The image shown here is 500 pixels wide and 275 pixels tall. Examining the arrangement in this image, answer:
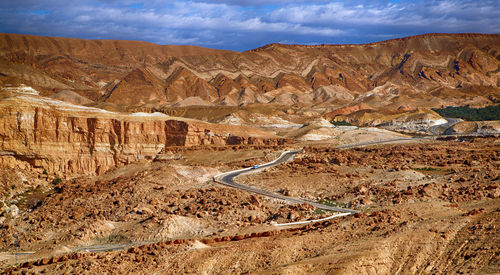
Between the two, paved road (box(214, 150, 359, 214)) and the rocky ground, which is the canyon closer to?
the rocky ground

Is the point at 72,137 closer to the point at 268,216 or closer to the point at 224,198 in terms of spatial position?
the point at 224,198

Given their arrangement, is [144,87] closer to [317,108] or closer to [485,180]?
[317,108]

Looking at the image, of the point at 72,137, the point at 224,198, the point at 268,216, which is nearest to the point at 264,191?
the point at 224,198

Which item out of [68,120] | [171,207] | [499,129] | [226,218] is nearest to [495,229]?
[226,218]

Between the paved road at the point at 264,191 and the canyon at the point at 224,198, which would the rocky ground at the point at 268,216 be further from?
the paved road at the point at 264,191

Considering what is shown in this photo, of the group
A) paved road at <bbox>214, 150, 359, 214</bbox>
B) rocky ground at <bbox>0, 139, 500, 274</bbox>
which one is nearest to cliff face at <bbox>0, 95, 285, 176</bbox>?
rocky ground at <bbox>0, 139, 500, 274</bbox>

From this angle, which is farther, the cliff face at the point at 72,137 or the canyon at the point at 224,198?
the cliff face at the point at 72,137

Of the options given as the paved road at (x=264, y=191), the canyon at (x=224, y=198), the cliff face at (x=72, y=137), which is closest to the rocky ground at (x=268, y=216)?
the canyon at (x=224, y=198)
